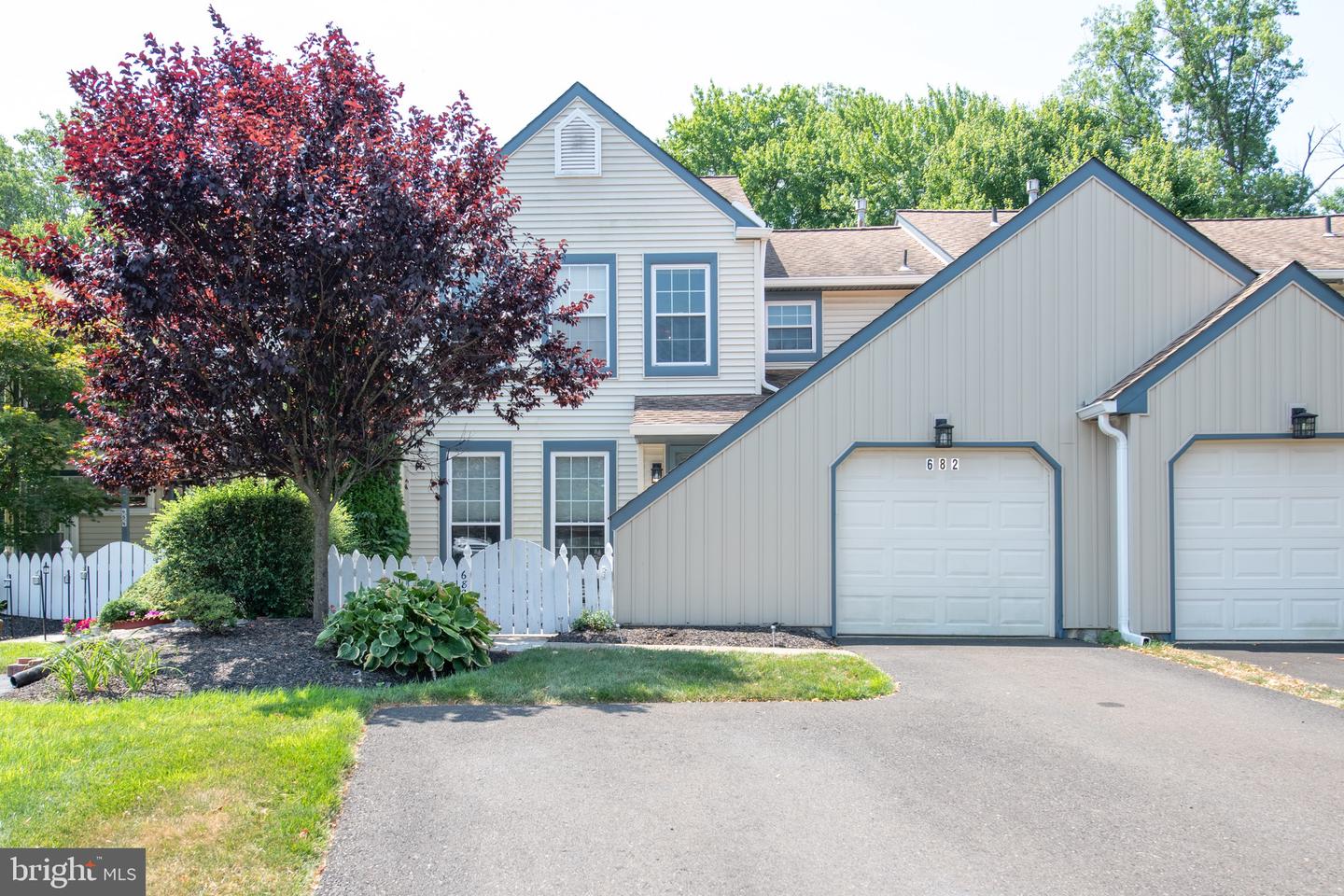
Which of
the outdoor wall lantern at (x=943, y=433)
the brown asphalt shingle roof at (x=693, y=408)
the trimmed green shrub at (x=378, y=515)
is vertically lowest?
the trimmed green shrub at (x=378, y=515)

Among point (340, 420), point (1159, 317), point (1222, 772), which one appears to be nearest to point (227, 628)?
point (340, 420)

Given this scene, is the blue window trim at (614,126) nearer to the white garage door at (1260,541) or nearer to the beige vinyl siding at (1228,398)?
the beige vinyl siding at (1228,398)

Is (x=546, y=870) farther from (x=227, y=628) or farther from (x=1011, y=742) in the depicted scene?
(x=227, y=628)

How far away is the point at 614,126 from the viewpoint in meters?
16.1

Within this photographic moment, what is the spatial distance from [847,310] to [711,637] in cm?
874

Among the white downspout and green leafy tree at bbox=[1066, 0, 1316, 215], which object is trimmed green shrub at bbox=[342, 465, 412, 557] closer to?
the white downspout

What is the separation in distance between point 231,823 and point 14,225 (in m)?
45.8

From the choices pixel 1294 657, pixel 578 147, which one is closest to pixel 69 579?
pixel 578 147

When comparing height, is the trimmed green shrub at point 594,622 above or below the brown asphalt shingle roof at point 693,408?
below

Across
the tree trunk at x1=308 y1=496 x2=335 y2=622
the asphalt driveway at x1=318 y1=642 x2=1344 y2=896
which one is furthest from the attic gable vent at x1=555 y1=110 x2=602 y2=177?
the asphalt driveway at x1=318 y1=642 x2=1344 y2=896

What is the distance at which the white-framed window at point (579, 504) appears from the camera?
16016mm

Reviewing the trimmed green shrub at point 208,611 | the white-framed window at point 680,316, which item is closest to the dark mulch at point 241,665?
the trimmed green shrub at point 208,611

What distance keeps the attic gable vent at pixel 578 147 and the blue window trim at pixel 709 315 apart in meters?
1.68

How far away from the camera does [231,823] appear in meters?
5.17
